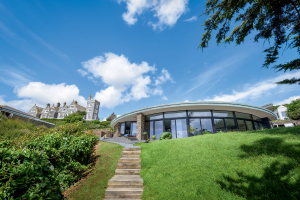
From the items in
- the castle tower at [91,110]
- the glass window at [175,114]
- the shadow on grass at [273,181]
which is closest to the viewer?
the shadow on grass at [273,181]

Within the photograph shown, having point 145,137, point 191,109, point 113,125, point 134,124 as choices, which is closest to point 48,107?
point 113,125

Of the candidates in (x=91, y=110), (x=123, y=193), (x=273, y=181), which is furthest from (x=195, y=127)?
(x=91, y=110)

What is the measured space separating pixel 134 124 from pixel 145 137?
175 inches

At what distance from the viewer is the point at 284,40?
499cm

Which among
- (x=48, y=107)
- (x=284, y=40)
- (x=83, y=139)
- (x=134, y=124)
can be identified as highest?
(x=48, y=107)

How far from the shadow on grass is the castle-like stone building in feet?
200

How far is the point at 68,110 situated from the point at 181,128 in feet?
197

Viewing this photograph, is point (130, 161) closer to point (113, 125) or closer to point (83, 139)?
point (83, 139)

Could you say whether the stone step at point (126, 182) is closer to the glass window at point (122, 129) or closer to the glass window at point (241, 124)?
the glass window at point (241, 124)

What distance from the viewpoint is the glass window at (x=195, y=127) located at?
14.6 m

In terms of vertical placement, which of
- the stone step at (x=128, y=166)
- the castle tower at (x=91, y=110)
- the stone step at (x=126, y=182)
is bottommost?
the stone step at (x=126, y=182)

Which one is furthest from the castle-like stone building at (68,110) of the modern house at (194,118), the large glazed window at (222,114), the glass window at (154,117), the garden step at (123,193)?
the garden step at (123,193)

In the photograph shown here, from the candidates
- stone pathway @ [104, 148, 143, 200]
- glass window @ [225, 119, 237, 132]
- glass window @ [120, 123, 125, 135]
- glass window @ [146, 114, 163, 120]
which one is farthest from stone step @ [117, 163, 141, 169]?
glass window @ [120, 123, 125, 135]

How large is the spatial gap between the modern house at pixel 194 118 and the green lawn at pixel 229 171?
8.06 m
